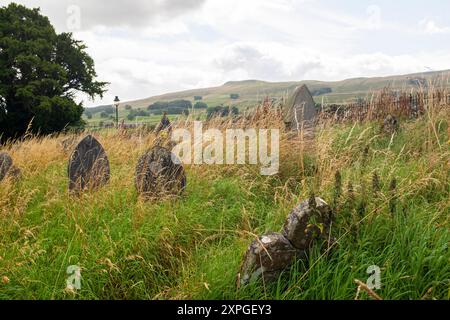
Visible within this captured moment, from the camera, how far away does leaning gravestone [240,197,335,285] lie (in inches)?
101

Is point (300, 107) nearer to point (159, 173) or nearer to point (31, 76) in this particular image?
point (159, 173)

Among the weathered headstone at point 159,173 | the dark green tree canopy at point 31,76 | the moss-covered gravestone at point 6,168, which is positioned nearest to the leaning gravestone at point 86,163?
the weathered headstone at point 159,173

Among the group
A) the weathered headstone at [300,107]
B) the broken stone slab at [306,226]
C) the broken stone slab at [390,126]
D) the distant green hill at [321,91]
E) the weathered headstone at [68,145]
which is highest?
the distant green hill at [321,91]

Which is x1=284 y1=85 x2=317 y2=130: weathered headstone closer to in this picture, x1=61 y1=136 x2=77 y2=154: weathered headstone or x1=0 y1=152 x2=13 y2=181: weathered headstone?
x1=0 y1=152 x2=13 y2=181: weathered headstone

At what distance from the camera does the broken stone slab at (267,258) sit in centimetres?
255

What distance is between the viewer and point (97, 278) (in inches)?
118

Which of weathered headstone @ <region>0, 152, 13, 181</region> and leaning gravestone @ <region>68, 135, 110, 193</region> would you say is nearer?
leaning gravestone @ <region>68, 135, 110, 193</region>

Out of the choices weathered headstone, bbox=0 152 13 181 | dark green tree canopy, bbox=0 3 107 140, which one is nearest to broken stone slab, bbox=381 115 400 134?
weathered headstone, bbox=0 152 13 181

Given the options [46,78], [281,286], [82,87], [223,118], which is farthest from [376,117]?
[82,87]

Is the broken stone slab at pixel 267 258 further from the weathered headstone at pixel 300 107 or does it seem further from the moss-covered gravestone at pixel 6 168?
the weathered headstone at pixel 300 107

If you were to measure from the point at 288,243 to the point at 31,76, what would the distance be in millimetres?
23875

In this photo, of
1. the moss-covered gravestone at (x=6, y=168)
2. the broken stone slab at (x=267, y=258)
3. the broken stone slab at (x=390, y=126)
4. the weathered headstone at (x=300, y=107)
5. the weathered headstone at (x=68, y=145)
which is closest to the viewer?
the broken stone slab at (x=267, y=258)

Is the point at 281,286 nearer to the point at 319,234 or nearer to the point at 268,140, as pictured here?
the point at 319,234

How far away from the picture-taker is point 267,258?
257 cm
